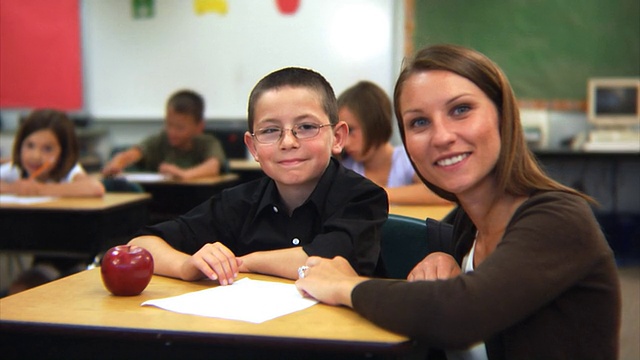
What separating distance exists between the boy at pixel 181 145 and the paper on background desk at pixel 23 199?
57.6 inches

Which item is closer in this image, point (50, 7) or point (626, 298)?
point (626, 298)

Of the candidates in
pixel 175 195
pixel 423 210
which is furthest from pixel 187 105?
pixel 423 210

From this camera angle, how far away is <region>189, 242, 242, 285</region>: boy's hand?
1343mm

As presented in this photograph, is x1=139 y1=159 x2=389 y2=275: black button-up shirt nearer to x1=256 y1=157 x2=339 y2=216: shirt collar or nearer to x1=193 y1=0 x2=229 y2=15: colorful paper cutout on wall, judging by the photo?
x1=256 y1=157 x2=339 y2=216: shirt collar

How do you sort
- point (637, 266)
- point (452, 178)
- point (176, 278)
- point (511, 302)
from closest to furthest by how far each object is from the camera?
point (511, 302) → point (452, 178) → point (176, 278) → point (637, 266)

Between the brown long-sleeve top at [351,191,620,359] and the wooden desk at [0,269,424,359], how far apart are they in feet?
0.17

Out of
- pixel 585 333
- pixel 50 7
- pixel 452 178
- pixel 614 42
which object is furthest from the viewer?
pixel 50 7

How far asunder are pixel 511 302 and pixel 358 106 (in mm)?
2169

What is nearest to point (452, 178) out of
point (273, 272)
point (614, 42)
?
point (273, 272)

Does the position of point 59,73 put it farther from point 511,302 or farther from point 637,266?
point 511,302

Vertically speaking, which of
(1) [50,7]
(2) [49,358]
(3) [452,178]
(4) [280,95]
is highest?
(1) [50,7]

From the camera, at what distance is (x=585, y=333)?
113cm

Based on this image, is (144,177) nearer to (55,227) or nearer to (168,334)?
(55,227)

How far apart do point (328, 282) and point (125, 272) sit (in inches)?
14.4
